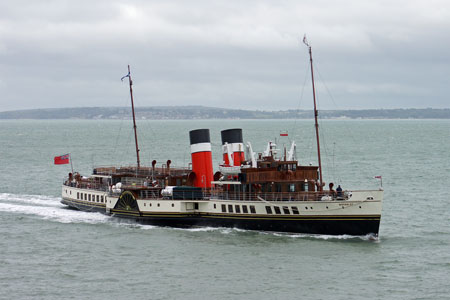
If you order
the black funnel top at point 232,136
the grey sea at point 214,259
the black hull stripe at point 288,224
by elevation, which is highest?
the black funnel top at point 232,136

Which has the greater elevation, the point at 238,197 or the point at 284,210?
the point at 238,197

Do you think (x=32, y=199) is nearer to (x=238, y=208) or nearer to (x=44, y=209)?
(x=44, y=209)

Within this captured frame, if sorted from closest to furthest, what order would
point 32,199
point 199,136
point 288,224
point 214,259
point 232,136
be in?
point 214,259 < point 288,224 < point 199,136 < point 232,136 < point 32,199

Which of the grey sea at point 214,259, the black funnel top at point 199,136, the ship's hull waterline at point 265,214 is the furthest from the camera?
the black funnel top at point 199,136

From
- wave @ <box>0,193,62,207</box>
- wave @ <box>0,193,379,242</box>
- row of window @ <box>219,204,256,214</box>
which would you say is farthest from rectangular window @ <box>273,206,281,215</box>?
wave @ <box>0,193,62,207</box>

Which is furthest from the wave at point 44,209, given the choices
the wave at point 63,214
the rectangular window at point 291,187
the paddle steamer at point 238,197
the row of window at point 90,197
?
the rectangular window at point 291,187

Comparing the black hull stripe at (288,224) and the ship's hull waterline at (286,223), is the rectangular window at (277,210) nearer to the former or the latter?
the ship's hull waterline at (286,223)

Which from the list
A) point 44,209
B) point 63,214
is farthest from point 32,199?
point 63,214

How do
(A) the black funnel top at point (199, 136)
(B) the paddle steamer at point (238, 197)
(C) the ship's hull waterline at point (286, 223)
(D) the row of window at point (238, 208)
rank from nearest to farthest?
(C) the ship's hull waterline at point (286, 223) < (B) the paddle steamer at point (238, 197) < (D) the row of window at point (238, 208) < (A) the black funnel top at point (199, 136)

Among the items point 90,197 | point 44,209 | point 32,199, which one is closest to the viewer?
point 90,197

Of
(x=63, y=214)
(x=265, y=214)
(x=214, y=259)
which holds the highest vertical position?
(x=63, y=214)

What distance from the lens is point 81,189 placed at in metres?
55.0

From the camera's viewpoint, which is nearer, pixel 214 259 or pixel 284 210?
pixel 214 259

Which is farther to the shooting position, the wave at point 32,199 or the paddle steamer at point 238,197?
the wave at point 32,199
